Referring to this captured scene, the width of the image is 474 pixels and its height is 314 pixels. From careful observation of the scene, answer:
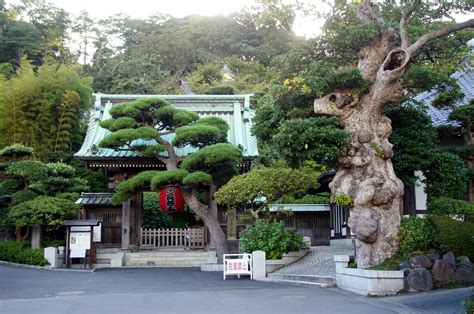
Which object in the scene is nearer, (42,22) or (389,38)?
(389,38)

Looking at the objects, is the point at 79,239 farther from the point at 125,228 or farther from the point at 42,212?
the point at 125,228

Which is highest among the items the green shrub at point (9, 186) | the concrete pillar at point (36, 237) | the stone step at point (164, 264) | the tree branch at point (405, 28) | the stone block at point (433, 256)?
the tree branch at point (405, 28)

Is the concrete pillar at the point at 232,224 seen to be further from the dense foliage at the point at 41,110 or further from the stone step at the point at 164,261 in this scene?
the dense foliage at the point at 41,110

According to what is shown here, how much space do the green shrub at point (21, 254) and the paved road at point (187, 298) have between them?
378 cm

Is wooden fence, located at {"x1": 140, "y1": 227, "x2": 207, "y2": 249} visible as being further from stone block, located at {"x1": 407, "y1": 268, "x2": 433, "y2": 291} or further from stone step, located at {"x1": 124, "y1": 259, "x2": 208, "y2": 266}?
stone block, located at {"x1": 407, "y1": 268, "x2": 433, "y2": 291}

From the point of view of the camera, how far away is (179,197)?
1989 centimetres

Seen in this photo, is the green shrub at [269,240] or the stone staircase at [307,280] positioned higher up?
the green shrub at [269,240]

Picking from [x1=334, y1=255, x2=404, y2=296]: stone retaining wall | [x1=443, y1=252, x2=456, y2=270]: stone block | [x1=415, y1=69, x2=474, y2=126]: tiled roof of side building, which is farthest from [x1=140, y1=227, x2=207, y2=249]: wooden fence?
[x1=443, y1=252, x2=456, y2=270]: stone block

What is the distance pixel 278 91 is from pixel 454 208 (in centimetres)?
528

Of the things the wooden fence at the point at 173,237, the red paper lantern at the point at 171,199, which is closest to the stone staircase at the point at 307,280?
the red paper lantern at the point at 171,199

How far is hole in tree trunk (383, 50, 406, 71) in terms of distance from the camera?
11.5 m

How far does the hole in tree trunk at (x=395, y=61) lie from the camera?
37.7ft

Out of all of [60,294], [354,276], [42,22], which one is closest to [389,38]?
[354,276]

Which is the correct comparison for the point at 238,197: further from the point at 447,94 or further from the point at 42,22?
the point at 42,22
